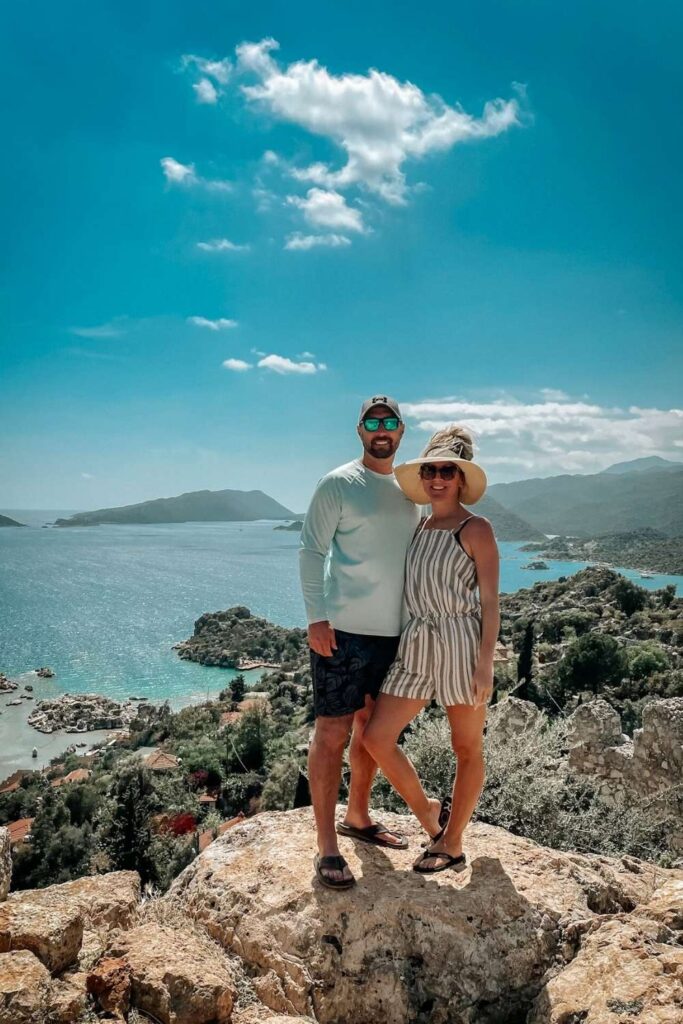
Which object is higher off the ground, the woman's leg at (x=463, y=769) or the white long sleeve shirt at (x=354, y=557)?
the white long sleeve shirt at (x=354, y=557)

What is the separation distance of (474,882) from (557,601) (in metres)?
46.9

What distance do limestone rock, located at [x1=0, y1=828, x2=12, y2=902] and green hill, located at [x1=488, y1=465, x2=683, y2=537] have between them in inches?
4157

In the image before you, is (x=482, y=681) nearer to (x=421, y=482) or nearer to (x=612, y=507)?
(x=421, y=482)

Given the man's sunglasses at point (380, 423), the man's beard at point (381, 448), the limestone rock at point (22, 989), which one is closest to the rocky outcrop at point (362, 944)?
the limestone rock at point (22, 989)

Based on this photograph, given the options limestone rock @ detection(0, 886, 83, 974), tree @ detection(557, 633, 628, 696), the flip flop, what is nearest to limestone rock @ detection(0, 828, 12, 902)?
limestone rock @ detection(0, 886, 83, 974)

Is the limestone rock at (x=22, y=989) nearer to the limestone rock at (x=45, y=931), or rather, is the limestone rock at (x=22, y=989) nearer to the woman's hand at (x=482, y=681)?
the limestone rock at (x=45, y=931)

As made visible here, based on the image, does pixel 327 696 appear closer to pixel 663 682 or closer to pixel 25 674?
pixel 663 682

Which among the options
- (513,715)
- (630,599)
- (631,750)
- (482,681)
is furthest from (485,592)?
(630,599)

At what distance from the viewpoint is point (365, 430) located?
3232mm

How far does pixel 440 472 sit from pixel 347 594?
0.78 m

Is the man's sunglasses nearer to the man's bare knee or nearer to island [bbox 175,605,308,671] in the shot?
the man's bare knee

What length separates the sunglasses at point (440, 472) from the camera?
122 inches

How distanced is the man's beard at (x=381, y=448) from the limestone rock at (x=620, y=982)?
2372 millimetres

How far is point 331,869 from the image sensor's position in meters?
3.00
